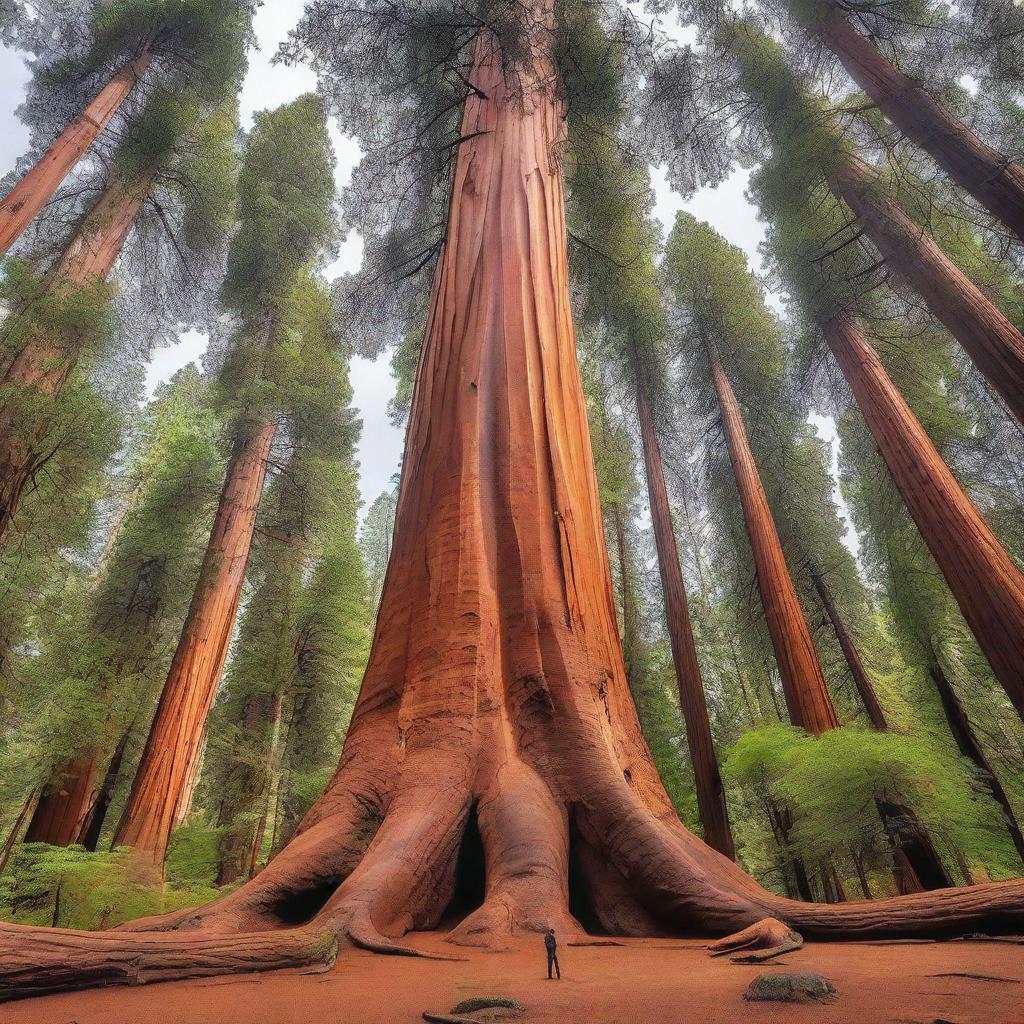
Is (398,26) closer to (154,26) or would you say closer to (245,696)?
(154,26)

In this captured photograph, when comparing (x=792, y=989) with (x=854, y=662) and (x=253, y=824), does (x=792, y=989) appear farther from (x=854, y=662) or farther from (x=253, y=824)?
(x=854, y=662)

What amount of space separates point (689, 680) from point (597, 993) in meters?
A: 8.27

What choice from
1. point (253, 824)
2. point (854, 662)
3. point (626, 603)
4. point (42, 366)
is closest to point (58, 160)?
point (42, 366)

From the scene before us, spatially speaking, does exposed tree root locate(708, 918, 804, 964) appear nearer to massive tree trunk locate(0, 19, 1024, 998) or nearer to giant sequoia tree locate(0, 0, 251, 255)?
massive tree trunk locate(0, 19, 1024, 998)

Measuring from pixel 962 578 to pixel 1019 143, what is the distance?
724 cm

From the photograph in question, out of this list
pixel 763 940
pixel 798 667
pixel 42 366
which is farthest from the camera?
pixel 798 667

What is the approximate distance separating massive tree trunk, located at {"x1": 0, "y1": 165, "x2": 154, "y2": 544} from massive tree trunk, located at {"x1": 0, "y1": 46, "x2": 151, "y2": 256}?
2.82ft

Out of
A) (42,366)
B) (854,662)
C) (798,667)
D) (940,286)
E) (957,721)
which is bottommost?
(957,721)

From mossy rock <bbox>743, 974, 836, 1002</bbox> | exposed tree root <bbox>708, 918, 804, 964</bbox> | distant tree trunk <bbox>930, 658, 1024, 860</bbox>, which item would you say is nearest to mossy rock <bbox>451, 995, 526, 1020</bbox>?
mossy rock <bbox>743, 974, 836, 1002</bbox>

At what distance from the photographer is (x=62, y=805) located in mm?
7863

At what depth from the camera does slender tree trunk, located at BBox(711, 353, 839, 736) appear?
315 inches

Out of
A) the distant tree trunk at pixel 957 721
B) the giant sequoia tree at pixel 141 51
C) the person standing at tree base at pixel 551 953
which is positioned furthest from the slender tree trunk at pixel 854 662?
the giant sequoia tree at pixel 141 51

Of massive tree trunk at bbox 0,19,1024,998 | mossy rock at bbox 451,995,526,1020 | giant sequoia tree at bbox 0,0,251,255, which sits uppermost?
giant sequoia tree at bbox 0,0,251,255

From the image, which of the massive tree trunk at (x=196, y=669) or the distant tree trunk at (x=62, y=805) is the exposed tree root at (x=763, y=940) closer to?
the massive tree trunk at (x=196, y=669)
